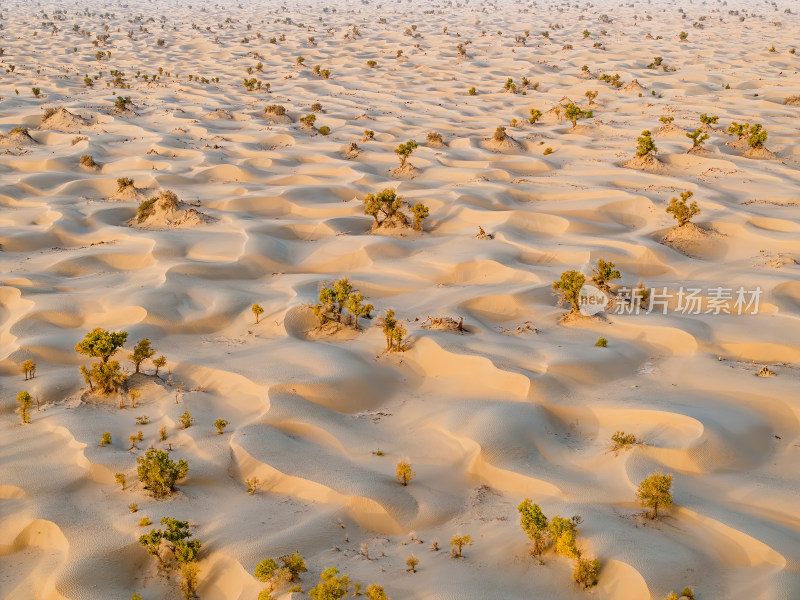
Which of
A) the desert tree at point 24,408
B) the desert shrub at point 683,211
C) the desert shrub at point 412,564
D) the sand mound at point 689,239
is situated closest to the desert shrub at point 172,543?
the desert shrub at point 412,564

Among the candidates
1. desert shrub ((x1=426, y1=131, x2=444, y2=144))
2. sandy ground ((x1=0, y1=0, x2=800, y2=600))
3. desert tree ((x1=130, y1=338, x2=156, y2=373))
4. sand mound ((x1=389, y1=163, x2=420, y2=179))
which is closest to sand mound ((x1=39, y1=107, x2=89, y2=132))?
sandy ground ((x1=0, y1=0, x2=800, y2=600))

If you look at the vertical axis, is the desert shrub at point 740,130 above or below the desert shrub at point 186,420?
above

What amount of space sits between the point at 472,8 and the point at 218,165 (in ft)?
Answer: 120

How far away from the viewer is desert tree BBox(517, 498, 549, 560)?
3.36 m

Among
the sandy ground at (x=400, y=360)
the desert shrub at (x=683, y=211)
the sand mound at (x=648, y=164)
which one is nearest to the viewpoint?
the sandy ground at (x=400, y=360)

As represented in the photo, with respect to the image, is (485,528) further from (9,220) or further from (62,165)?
(62,165)

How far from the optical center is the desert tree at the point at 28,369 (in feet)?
16.0

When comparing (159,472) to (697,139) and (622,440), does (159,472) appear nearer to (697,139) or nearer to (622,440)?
(622,440)

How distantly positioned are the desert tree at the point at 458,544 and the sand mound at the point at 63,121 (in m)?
12.1

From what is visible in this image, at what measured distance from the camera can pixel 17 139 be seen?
11.6m

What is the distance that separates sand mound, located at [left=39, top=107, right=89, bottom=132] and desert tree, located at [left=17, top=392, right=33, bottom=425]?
9.68 metres

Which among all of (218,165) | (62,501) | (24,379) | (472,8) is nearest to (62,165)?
(218,165)

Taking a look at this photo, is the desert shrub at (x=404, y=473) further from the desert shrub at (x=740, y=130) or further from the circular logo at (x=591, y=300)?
the desert shrub at (x=740, y=130)

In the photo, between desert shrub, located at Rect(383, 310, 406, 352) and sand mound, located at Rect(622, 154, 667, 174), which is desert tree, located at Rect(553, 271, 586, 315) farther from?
sand mound, located at Rect(622, 154, 667, 174)
